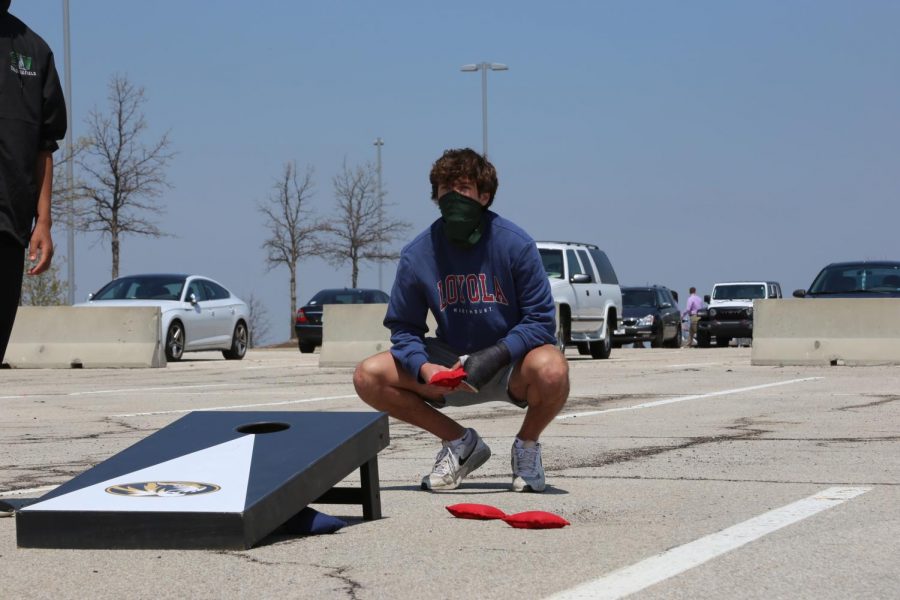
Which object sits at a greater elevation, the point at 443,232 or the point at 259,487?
the point at 443,232

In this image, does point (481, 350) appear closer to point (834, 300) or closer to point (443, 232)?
point (443, 232)

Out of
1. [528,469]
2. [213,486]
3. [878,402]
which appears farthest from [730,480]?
[878,402]

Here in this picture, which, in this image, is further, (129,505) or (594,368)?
(594,368)

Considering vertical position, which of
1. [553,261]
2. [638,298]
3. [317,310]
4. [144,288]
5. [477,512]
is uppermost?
[553,261]

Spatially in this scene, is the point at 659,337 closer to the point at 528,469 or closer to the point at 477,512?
the point at 528,469

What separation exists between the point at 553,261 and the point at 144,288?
653cm

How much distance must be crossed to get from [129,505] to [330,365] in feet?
56.5

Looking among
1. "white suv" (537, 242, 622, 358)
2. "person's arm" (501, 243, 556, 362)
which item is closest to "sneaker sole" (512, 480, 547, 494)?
"person's arm" (501, 243, 556, 362)

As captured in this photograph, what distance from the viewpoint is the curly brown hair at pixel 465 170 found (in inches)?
250

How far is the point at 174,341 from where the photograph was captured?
23.5 m

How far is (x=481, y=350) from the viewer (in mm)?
6305

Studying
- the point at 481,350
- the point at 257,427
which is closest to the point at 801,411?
the point at 481,350

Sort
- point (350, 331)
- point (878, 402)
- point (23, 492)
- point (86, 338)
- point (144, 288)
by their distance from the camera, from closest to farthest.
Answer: point (23, 492), point (878, 402), point (86, 338), point (350, 331), point (144, 288)

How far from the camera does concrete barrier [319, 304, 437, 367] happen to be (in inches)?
874
